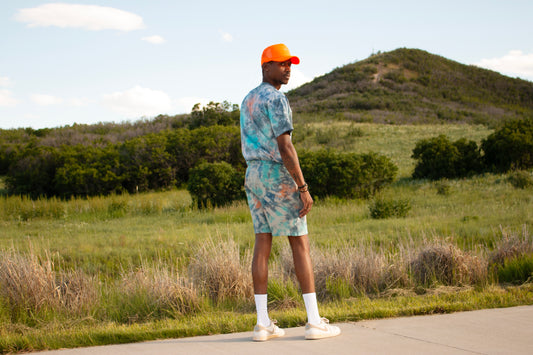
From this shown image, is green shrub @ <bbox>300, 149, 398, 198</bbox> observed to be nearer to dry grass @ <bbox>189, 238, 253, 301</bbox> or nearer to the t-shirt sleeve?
dry grass @ <bbox>189, 238, 253, 301</bbox>

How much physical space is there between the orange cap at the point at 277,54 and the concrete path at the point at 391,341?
2.37 m

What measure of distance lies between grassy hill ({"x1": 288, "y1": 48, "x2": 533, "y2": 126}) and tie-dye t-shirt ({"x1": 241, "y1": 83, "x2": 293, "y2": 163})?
47.5 metres

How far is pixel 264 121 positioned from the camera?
14.9 feet

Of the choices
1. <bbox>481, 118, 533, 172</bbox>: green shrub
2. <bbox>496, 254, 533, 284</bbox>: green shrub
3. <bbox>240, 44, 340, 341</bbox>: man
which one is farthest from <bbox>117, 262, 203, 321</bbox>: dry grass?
<bbox>481, 118, 533, 172</bbox>: green shrub

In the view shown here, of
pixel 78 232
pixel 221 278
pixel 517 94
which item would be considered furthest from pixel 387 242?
pixel 517 94

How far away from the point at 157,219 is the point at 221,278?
35.6 feet

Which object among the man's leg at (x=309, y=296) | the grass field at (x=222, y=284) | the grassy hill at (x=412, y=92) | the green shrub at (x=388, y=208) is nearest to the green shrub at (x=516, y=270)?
the grass field at (x=222, y=284)

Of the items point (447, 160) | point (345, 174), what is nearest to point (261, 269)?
point (345, 174)

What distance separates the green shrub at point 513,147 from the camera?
70.9 ft

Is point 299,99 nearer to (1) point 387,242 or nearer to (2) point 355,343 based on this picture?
(1) point 387,242

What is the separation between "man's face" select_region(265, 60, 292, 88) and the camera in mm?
4664

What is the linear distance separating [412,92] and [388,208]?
57.9m

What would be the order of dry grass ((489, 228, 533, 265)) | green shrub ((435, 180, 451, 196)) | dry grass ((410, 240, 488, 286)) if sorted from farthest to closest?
green shrub ((435, 180, 451, 196)) → dry grass ((489, 228, 533, 265)) → dry grass ((410, 240, 488, 286))

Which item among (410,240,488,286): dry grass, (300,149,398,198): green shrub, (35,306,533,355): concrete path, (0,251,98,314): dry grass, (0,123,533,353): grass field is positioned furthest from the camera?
(300,149,398,198): green shrub
